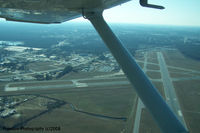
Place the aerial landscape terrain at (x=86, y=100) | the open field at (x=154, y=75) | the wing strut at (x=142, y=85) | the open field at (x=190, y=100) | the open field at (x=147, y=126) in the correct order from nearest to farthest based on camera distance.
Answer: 1. the wing strut at (x=142, y=85)
2. the open field at (x=147, y=126)
3. the aerial landscape terrain at (x=86, y=100)
4. the open field at (x=190, y=100)
5. the open field at (x=154, y=75)

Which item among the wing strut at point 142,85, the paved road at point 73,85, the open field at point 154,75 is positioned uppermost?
the wing strut at point 142,85

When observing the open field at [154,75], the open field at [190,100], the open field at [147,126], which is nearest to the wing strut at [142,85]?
the open field at [147,126]

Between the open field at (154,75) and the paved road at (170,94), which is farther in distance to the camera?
the open field at (154,75)

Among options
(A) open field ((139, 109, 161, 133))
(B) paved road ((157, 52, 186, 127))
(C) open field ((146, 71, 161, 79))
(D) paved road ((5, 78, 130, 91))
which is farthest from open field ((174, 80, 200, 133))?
(D) paved road ((5, 78, 130, 91))

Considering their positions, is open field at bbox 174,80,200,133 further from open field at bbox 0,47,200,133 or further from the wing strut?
the wing strut

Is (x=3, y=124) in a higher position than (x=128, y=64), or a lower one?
lower

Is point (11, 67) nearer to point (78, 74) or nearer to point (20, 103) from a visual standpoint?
point (78, 74)

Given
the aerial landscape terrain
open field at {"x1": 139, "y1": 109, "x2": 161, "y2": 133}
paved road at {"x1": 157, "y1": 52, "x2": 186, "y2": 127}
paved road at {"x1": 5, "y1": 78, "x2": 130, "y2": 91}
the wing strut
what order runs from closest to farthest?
the wing strut
open field at {"x1": 139, "y1": 109, "x2": 161, "y2": 133}
the aerial landscape terrain
paved road at {"x1": 157, "y1": 52, "x2": 186, "y2": 127}
paved road at {"x1": 5, "y1": 78, "x2": 130, "y2": 91}

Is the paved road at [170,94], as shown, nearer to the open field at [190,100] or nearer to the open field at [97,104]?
the open field at [97,104]

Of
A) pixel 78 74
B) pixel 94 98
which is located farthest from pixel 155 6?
pixel 78 74
